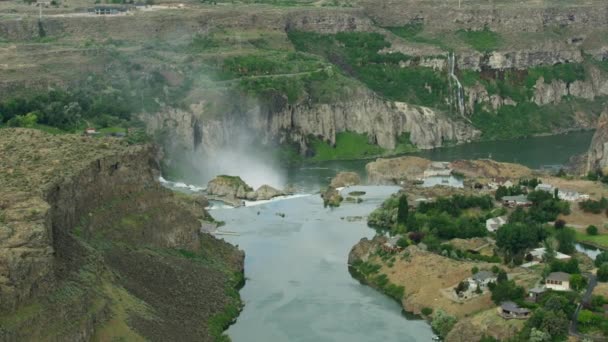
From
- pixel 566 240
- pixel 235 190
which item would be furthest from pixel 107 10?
pixel 566 240

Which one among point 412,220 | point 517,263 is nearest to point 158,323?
point 517,263

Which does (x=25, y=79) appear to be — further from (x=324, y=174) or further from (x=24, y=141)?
(x=24, y=141)

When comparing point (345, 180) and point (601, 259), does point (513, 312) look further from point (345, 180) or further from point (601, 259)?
point (345, 180)

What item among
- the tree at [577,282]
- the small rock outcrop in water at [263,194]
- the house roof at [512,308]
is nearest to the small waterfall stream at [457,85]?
the small rock outcrop in water at [263,194]

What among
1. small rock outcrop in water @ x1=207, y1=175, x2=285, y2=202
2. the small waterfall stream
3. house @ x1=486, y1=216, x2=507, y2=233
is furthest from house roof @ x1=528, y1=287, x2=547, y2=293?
the small waterfall stream

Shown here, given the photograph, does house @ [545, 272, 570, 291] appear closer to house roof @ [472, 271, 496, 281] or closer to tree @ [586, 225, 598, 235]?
house roof @ [472, 271, 496, 281]

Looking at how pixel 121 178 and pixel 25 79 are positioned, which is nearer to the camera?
pixel 121 178
